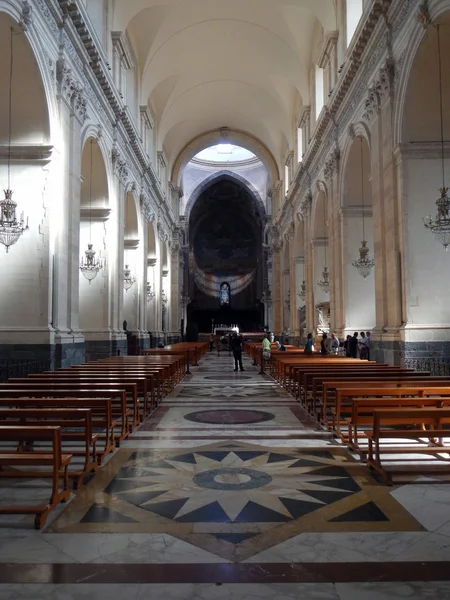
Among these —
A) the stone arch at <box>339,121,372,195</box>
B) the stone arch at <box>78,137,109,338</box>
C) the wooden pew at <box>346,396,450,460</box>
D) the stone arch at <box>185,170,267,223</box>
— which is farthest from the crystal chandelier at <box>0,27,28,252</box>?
the stone arch at <box>185,170,267,223</box>

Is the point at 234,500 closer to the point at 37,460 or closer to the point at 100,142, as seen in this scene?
the point at 37,460

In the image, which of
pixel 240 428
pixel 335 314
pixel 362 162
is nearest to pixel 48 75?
pixel 240 428

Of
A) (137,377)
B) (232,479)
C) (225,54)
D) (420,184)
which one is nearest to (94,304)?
(137,377)

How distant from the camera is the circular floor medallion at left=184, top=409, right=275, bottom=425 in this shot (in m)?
8.33

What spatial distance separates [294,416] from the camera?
8.85 metres

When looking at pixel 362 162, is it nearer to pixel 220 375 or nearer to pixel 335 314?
pixel 335 314

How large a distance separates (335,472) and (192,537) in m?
2.12

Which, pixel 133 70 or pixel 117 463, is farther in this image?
pixel 133 70

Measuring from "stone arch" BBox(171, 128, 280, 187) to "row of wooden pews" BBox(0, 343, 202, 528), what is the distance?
1190 inches

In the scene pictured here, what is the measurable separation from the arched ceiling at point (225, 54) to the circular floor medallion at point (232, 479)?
1851 centimetres

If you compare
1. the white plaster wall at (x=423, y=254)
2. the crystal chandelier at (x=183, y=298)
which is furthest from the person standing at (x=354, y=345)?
the crystal chandelier at (x=183, y=298)

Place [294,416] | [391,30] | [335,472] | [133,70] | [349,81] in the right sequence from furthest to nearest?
1. [133,70]
2. [349,81]
3. [391,30]
4. [294,416]
5. [335,472]

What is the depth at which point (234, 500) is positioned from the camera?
438 centimetres

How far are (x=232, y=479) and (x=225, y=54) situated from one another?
25623 mm
